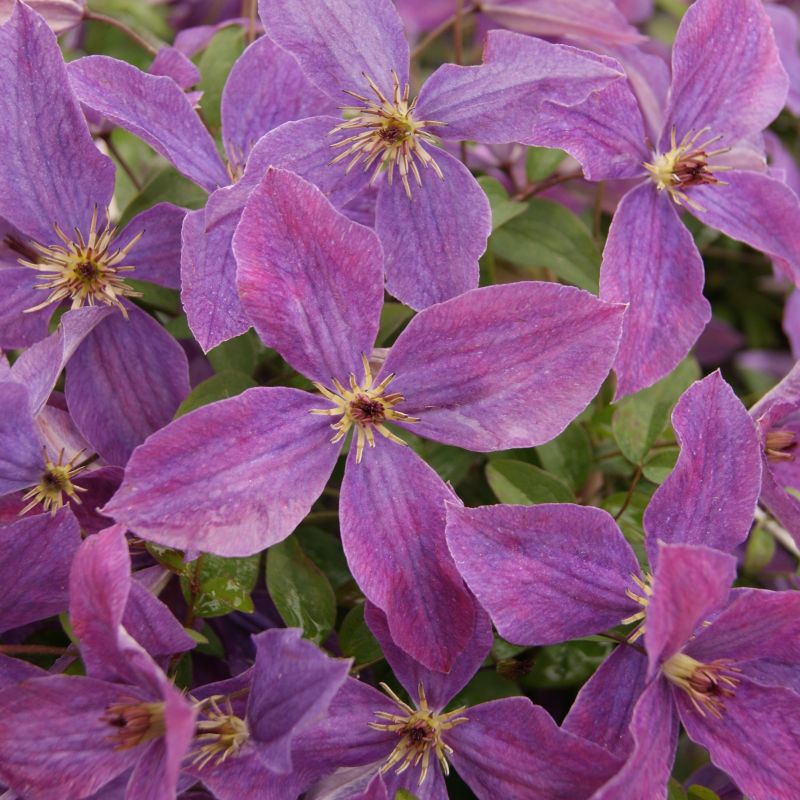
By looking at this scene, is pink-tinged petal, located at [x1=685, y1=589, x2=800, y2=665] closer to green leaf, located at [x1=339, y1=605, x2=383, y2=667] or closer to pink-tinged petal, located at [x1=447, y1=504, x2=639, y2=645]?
pink-tinged petal, located at [x1=447, y1=504, x2=639, y2=645]

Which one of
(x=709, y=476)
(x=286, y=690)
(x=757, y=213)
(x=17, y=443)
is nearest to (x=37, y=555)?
(x=17, y=443)

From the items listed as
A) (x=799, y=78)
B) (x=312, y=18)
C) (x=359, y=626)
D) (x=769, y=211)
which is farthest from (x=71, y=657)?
(x=799, y=78)

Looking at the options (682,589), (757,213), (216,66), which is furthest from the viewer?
(216,66)

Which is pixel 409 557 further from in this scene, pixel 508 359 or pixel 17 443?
pixel 17 443

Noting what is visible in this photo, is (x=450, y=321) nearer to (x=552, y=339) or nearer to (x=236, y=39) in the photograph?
(x=552, y=339)

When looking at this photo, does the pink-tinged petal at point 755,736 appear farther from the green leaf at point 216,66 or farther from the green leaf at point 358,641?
the green leaf at point 216,66

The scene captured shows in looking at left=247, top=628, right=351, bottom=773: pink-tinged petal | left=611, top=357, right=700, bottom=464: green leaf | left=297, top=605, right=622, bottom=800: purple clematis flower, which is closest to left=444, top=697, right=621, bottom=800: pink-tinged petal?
left=297, top=605, right=622, bottom=800: purple clematis flower

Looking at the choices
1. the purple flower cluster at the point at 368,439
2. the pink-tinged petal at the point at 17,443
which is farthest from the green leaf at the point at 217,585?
the pink-tinged petal at the point at 17,443
